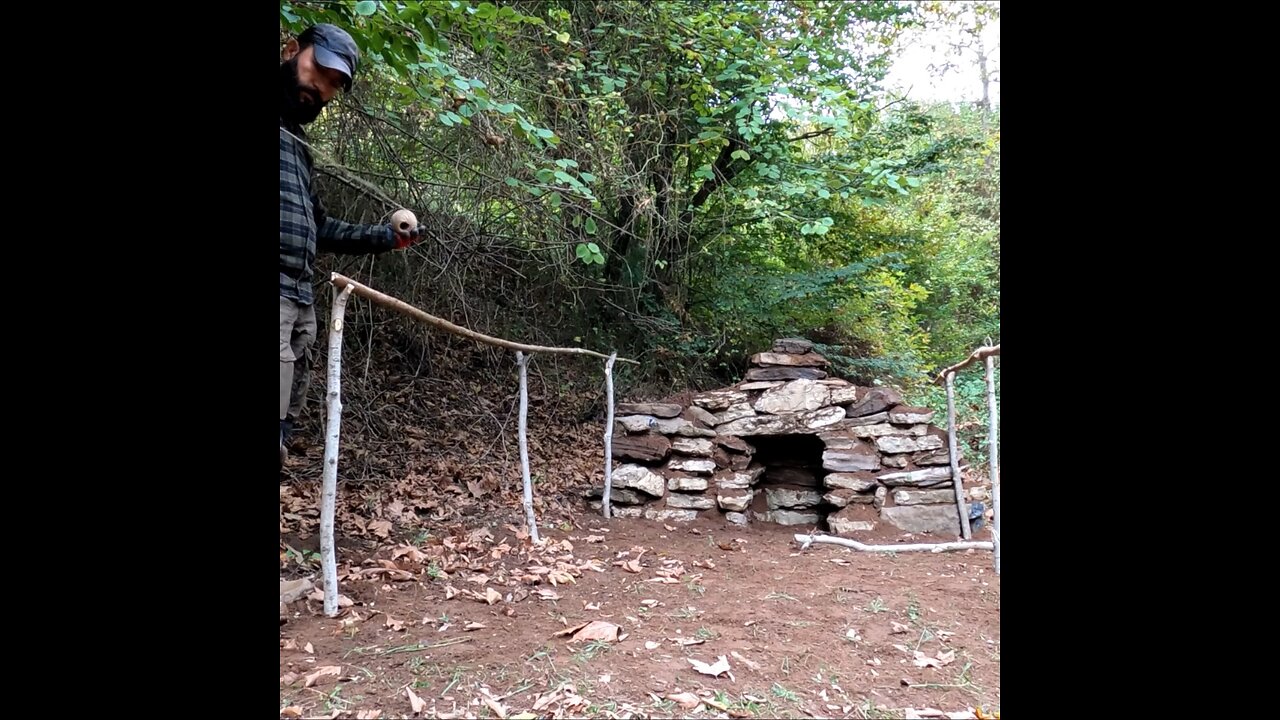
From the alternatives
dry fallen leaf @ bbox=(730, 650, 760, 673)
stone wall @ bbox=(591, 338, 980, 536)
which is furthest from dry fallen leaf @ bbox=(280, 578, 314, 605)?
stone wall @ bbox=(591, 338, 980, 536)

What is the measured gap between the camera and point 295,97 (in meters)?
2.17

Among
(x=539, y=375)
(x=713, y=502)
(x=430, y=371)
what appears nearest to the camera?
(x=713, y=502)

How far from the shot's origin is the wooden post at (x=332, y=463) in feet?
8.68

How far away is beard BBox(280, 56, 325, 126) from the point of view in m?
2.14

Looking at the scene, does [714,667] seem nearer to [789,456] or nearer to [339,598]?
[339,598]

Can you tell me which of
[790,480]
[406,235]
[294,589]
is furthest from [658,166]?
[294,589]

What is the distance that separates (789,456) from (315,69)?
4.51m

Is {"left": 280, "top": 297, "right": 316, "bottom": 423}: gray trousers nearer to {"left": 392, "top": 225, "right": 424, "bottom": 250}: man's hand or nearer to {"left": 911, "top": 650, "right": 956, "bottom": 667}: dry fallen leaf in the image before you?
{"left": 392, "top": 225, "right": 424, "bottom": 250}: man's hand

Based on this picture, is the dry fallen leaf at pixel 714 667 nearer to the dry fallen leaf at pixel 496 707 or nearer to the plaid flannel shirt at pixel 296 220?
the dry fallen leaf at pixel 496 707

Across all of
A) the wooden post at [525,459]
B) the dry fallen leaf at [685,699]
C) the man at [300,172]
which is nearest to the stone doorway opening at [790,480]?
the wooden post at [525,459]

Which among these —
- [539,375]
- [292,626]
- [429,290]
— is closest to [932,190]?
[539,375]
